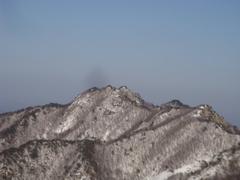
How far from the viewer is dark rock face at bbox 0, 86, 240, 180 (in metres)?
130

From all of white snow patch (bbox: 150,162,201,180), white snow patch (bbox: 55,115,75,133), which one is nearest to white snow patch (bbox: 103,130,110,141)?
white snow patch (bbox: 55,115,75,133)

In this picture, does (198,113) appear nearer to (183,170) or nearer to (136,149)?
(136,149)

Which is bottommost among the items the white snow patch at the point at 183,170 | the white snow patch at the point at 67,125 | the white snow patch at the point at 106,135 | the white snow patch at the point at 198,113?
the white snow patch at the point at 183,170

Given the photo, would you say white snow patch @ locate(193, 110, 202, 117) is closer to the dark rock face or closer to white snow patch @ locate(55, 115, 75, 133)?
the dark rock face

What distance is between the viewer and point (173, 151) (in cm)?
13488

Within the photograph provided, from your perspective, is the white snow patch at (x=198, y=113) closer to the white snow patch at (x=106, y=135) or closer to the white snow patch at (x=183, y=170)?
the white snow patch at (x=183, y=170)

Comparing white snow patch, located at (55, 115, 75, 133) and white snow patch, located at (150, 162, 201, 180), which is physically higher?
white snow patch, located at (55, 115, 75, 133)

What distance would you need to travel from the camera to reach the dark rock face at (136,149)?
129875 mm

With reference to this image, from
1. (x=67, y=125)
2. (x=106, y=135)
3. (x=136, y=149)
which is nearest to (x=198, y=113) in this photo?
(x=136, y=149)

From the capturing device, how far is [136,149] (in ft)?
468

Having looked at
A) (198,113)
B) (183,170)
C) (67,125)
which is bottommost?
(183,170)

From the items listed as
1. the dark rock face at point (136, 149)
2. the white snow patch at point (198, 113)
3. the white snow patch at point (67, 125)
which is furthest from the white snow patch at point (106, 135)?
the white snow patch at point (198, 113)

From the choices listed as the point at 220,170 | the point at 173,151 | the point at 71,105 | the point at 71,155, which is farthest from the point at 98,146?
the point at 71,105

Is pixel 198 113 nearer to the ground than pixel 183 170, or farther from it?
farther from it
